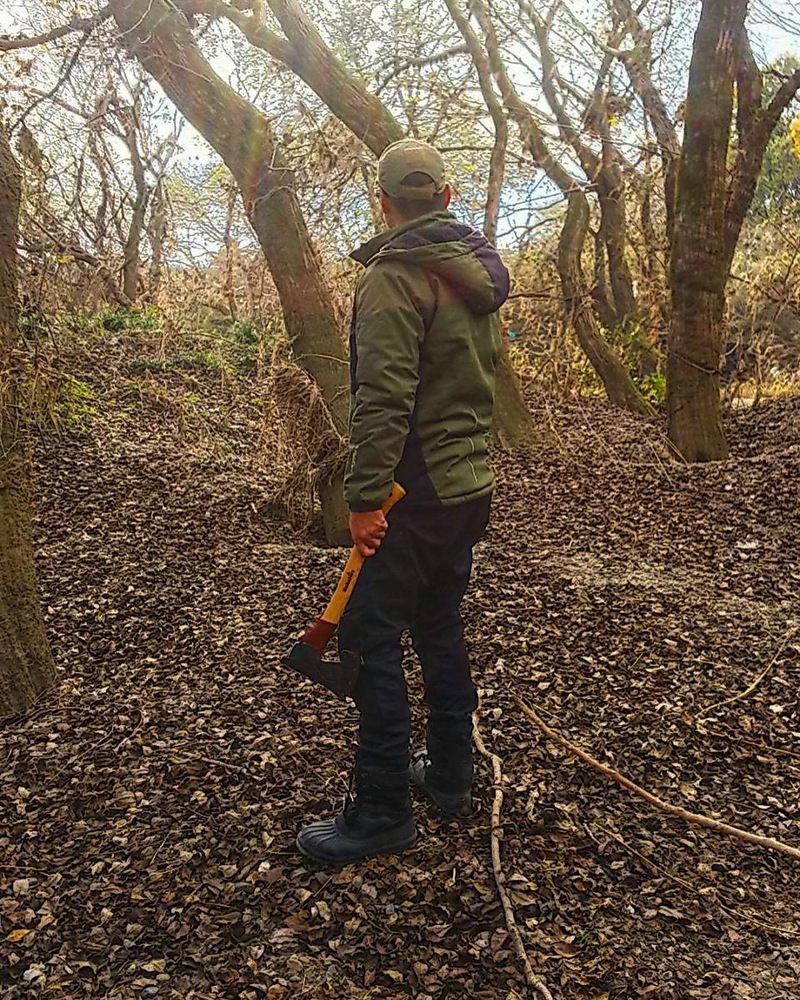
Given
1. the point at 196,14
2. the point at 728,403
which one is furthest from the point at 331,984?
the point at 728,403

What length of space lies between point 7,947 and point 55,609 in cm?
208

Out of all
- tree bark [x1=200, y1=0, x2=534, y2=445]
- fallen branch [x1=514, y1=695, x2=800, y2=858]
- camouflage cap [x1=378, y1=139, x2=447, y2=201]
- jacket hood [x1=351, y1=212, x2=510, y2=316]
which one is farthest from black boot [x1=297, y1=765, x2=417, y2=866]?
tree bark [x1=200, y1=0, x2=534, y2=445]

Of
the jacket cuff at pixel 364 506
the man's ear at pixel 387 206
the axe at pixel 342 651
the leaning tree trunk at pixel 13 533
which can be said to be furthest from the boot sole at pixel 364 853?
the man's ear at pixel 387 206

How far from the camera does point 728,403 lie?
875 centimetres

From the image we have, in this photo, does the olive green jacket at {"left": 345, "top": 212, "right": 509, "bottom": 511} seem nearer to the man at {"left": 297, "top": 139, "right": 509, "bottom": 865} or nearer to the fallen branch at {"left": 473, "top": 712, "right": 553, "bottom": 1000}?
the man at {"left": 297, "top": 139, "right": 509, "bottom": 865}

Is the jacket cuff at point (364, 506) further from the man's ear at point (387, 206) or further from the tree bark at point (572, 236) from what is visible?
the tree bark at point (572, 236)

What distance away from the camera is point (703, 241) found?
20.6 feet

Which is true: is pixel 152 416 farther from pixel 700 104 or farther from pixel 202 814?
pixel 202 814

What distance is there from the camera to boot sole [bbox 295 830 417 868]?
236 centimetres

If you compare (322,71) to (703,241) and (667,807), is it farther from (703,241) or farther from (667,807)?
(667,807)

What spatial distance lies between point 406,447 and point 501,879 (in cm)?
115

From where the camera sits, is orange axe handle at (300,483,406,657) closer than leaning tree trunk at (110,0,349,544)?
Yes

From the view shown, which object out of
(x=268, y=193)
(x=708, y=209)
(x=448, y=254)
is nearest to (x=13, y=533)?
(x=448, y=254)

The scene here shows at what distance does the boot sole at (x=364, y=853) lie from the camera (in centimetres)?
236
